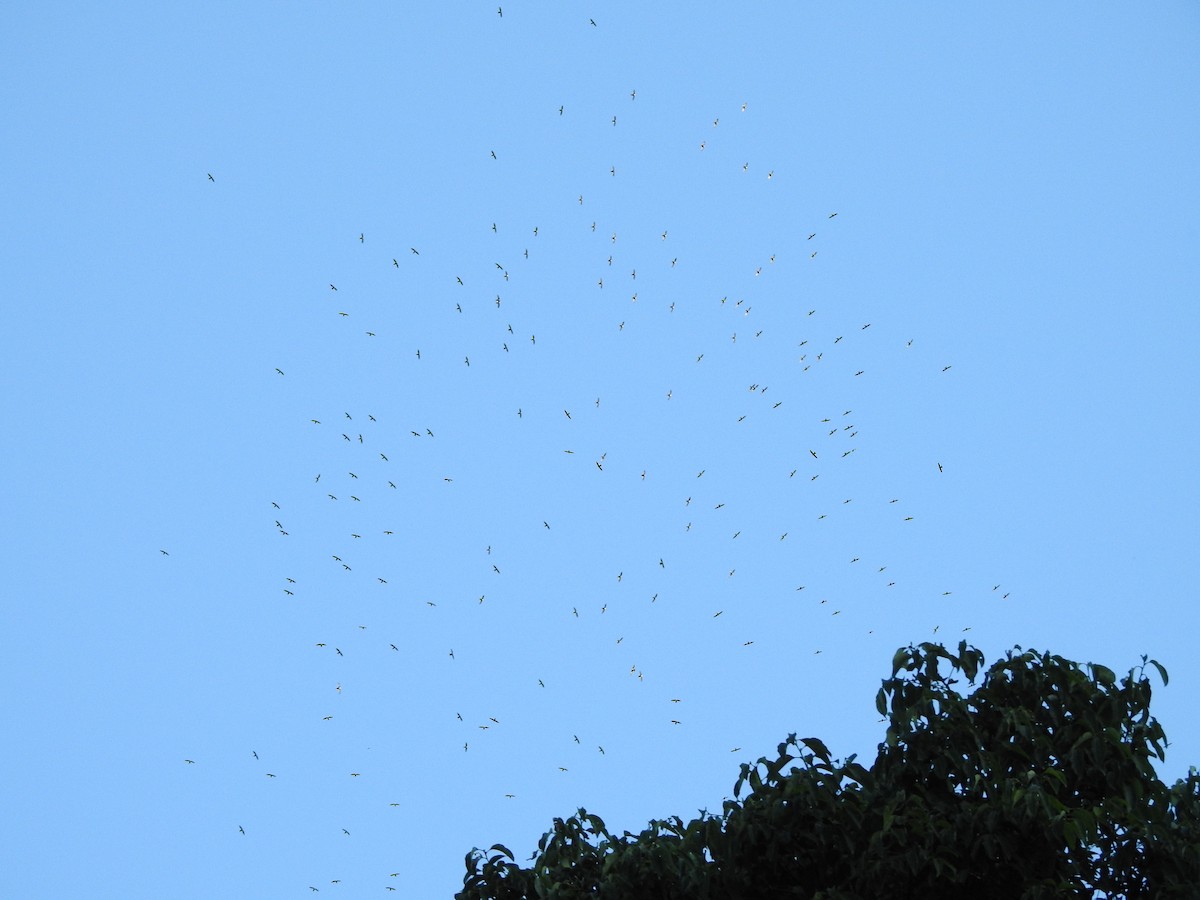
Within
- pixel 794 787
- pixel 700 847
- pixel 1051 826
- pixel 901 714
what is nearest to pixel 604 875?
pixel 700 847

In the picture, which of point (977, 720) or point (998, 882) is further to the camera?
point (977, 720)

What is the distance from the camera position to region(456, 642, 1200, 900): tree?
12.9 meters

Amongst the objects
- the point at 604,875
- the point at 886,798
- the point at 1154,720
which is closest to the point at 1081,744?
the point at 1154,720

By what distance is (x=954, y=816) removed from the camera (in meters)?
13.1

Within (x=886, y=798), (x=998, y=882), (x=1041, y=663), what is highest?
(x=1041, y=663)

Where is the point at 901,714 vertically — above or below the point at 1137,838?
above

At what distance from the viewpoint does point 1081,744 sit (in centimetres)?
1359

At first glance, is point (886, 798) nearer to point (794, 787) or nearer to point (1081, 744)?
point (794, 787)

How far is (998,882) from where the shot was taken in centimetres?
1307

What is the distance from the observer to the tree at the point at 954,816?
12.9 m

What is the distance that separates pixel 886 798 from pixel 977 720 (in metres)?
1.28

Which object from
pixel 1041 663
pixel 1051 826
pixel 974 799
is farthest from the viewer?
pixel 1041 663

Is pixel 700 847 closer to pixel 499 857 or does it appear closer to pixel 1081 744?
pixel 499 857

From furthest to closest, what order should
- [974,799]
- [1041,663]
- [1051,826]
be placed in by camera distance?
1. [1041,663]
2. [974,799]
3. [1051,826]
